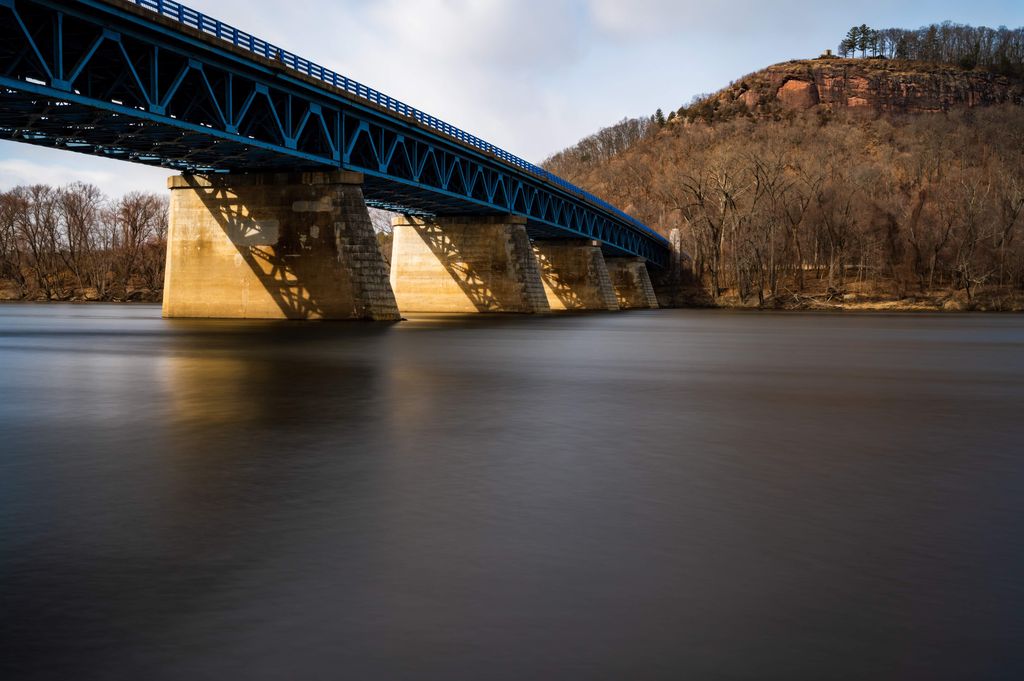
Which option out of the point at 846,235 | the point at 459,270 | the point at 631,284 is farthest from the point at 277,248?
the point at 846,235

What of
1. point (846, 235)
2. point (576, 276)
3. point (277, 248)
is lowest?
point (277, 248)

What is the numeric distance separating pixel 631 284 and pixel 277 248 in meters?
69.5

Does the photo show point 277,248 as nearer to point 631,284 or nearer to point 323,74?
point 323,74

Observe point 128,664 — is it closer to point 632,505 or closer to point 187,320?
point 632,505

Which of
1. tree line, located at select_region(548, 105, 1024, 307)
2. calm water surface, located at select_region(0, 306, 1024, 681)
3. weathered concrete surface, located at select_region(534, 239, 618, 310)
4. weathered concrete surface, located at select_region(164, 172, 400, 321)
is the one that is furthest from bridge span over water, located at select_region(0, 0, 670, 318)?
tree line, located at select_region(548, 105, 1024, 307)

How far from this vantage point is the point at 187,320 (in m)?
47.6

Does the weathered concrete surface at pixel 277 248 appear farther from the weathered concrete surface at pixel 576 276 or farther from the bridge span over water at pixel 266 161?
the weathered concrete surface at pixel 576 276

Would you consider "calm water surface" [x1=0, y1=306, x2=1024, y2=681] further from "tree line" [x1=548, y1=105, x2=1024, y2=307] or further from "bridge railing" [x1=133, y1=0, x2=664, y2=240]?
"tree line" [x1=548, y1=105, x2=1024, y2=307]

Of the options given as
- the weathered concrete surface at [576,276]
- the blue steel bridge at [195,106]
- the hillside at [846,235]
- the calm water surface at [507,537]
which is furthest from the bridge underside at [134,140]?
the hillside at [846,235]

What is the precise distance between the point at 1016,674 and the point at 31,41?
2984 cm

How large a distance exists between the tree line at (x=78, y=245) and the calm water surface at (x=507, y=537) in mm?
114758

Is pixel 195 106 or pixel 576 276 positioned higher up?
pixel 195 106

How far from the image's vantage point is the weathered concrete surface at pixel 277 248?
43.9 meters

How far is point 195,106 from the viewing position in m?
36.6
